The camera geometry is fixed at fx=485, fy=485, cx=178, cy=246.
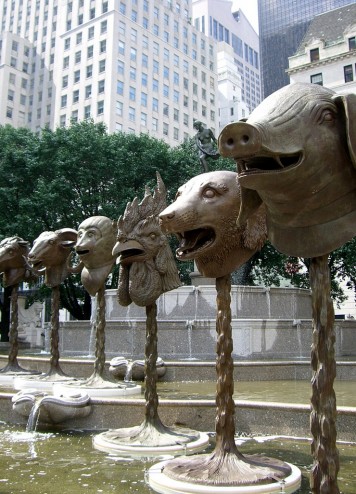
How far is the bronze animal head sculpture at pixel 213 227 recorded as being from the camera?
4238 mm

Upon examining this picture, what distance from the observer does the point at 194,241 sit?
4375 millimetres

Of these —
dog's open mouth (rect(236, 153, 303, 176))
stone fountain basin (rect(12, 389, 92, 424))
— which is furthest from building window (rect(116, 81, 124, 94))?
dog's open mouth (rect(236, 153, 303, 176))

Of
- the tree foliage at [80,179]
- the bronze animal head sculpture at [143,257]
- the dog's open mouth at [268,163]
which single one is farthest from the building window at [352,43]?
the dog's open mouth at [268,163]

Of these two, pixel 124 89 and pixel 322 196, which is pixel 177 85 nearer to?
pixel 124 89

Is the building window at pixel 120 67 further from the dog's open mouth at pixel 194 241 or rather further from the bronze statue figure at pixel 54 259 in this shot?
the dog's open mouth at pixel 194 241

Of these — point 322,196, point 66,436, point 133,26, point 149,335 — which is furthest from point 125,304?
point 133,26

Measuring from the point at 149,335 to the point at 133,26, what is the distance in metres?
69.4

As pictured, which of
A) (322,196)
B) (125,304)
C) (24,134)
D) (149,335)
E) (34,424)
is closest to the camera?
(322,196)

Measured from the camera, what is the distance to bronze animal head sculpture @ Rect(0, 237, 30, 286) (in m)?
10.6

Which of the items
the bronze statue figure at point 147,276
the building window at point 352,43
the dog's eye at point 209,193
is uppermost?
the building window at point 352,43

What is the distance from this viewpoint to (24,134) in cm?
2881

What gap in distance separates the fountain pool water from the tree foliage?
19.6 meters

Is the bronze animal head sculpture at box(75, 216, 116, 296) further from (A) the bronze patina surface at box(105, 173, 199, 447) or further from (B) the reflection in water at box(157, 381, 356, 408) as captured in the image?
(B) the reflection in water at box(157, 381, 356, 408)

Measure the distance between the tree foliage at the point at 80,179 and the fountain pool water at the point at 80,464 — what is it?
64.3ft
